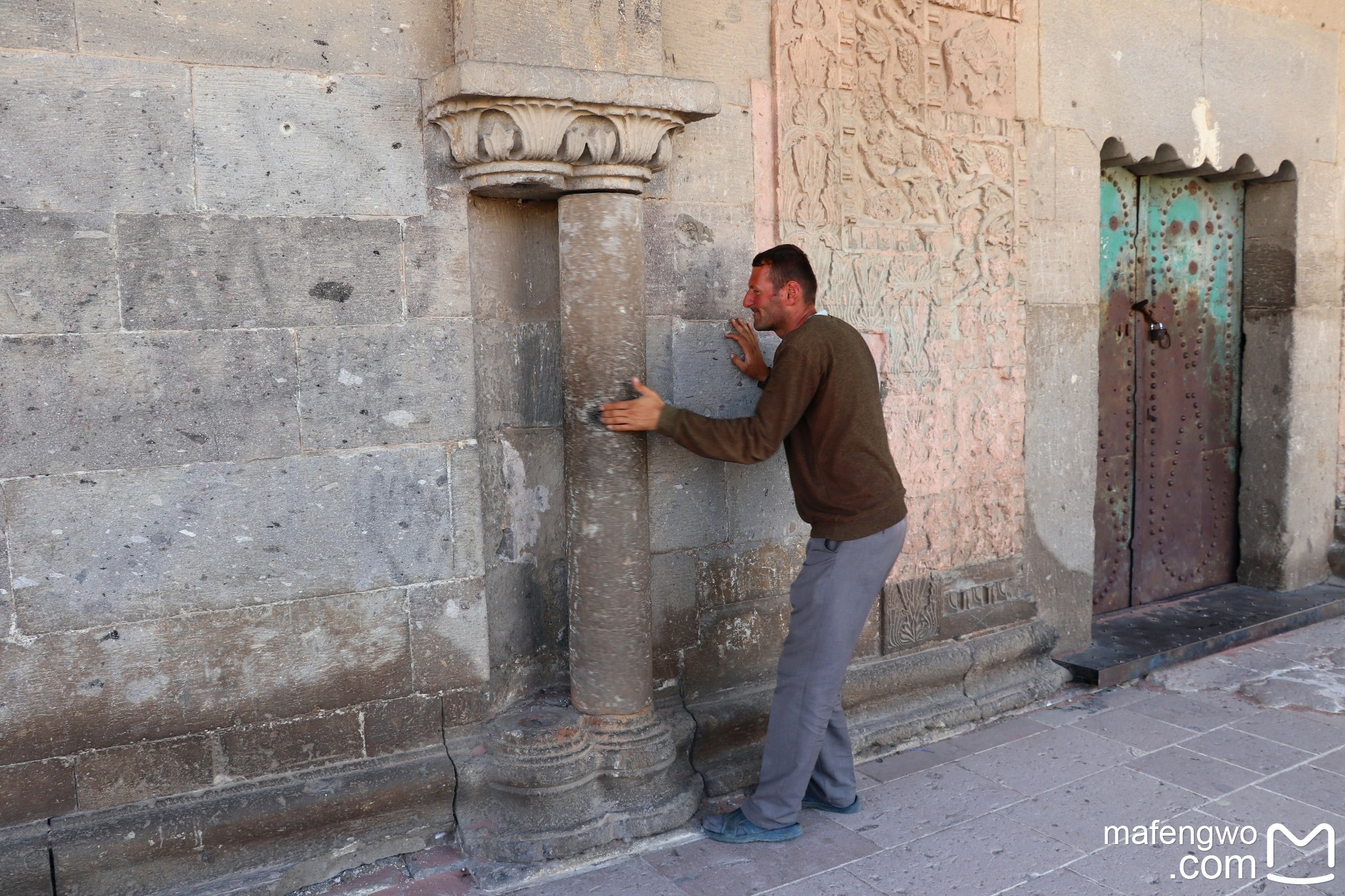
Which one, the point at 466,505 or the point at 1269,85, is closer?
the point at 466,505

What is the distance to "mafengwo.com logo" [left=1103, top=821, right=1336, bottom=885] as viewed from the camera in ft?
9.43

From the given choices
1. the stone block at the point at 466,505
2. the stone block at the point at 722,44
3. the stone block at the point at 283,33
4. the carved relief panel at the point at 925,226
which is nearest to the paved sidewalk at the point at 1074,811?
the carved relief panel at the point at 925,226

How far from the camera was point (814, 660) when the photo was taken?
10.3ft

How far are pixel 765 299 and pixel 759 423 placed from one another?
457 millimetres

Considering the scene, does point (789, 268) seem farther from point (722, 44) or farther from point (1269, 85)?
point (1269, 85)

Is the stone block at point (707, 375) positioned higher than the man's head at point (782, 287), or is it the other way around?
the man's head at point (782, 287)

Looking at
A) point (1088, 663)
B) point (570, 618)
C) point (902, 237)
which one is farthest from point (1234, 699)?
point (570, 618)

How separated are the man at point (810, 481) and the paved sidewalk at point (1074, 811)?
0.24 metres

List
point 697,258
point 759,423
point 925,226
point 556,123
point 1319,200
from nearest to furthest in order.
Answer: point 556,123
point 759,423
point 697,258
point 925,226
point 1319,200

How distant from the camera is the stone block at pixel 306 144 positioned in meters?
2.74

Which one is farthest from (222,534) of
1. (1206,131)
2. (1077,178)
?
(1206,131)

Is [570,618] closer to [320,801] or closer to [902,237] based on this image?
[320,801]

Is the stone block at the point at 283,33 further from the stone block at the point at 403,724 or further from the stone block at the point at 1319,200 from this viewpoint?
the stone block at the point at 1319,200

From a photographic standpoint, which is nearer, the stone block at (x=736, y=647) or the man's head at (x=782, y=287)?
the man's head at (x=782, y=287)
